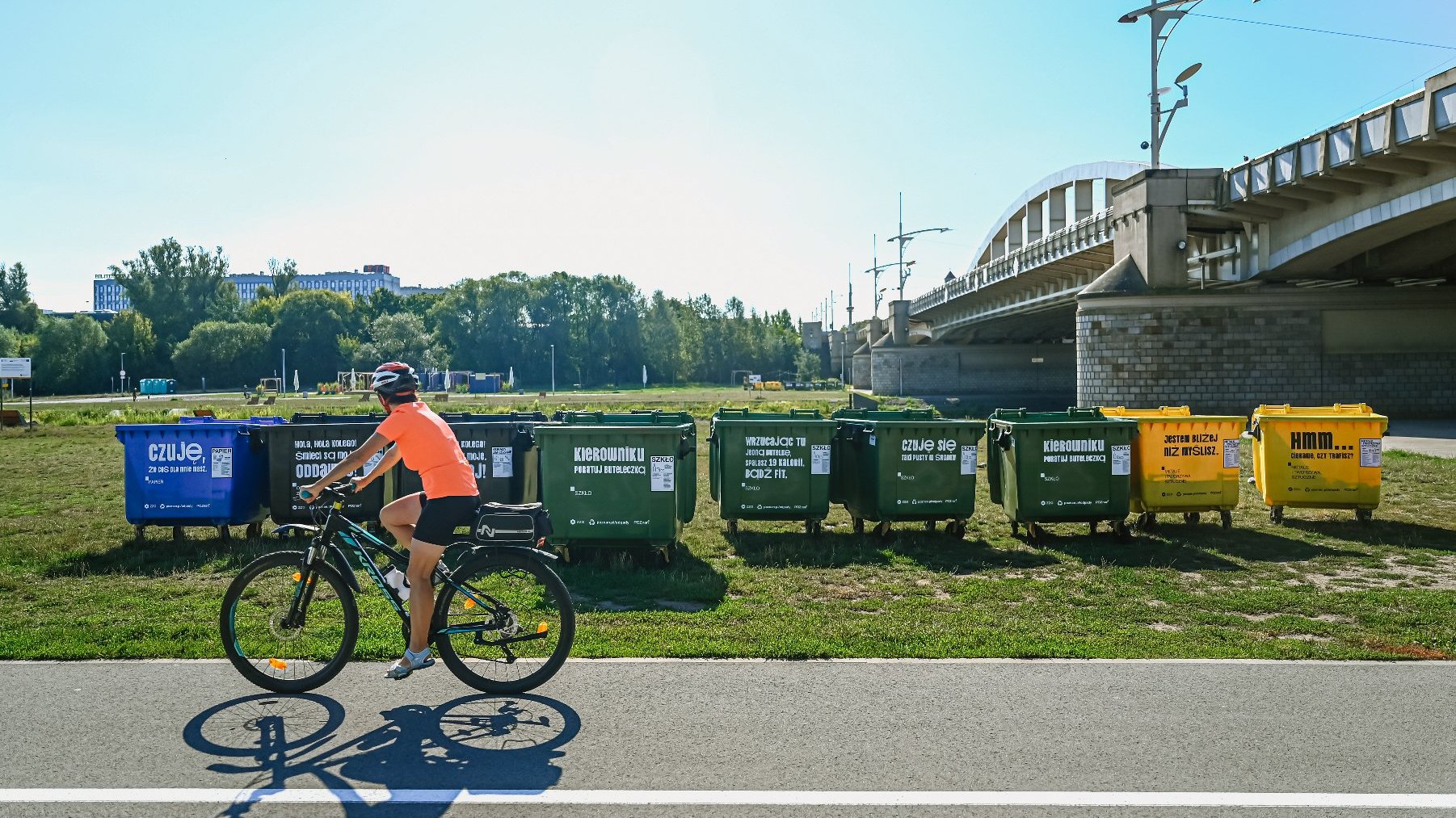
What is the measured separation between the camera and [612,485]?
9.62 meters

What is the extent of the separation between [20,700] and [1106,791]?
5.35 meters

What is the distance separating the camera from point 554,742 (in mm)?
4898

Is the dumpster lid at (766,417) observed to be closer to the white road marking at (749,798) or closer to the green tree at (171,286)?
the white road marking at (749,798)

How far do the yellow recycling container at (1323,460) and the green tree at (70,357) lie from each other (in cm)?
10940

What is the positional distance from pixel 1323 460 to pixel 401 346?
103 m

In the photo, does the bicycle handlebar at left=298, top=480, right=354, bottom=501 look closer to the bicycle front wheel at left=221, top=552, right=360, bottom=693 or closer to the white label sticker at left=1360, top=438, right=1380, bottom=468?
the bicycle front wheel at left=221, top=552, right=360, bottom=693

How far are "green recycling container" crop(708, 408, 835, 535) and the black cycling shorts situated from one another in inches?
228

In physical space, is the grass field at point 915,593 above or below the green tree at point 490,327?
below

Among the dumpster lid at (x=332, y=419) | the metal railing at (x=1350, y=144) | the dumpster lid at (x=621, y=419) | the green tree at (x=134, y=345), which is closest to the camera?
the dumpster lid at (x=332, y=419)

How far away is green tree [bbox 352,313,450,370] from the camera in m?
106

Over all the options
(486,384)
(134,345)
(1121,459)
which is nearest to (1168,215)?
(1121,459)

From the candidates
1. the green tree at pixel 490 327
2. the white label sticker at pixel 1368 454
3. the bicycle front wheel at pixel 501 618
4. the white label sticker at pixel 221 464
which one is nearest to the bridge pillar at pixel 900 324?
the green tree at pixel 490 327

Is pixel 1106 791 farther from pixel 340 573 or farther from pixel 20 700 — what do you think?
pixel 20 700

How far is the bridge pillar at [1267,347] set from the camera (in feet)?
107
